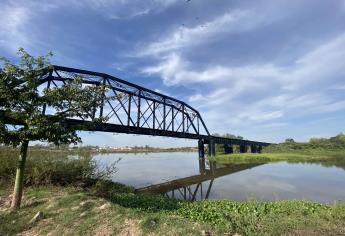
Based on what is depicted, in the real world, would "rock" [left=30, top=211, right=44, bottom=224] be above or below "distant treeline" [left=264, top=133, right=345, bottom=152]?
below

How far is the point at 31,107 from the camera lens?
11469mm

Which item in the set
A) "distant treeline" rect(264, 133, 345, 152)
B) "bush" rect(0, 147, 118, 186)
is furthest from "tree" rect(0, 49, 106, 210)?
"distant treeline" rect(264, 133, 345, 152)

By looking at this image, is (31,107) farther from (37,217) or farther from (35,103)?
(37,217)

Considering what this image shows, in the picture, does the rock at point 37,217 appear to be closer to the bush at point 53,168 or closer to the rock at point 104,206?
the rock at point 104,206

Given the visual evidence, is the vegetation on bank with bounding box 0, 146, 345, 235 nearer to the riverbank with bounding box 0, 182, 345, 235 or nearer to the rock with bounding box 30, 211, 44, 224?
the riverbank with bounding box 0, 182, 345, 235

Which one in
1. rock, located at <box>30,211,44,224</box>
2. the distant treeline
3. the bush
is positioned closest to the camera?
rock, located at <box>30,211,44,224</box>

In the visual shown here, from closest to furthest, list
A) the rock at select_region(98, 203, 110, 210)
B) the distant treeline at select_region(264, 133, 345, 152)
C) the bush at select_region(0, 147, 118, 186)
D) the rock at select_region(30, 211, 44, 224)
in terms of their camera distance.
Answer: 1. the rock at select_region(30, 211, 44, 224)
2. the rock at select_region(98, 203, 110, 210)
3. the bush at select_region(0, 147, 118, 186)
4. the distant treeline at select_region(264, 133, 345, 152)

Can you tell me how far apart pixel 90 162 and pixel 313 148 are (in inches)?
4390

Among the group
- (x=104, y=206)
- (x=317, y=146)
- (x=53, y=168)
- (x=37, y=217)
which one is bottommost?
(x=37, y=217)

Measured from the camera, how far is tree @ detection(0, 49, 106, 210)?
429 inches

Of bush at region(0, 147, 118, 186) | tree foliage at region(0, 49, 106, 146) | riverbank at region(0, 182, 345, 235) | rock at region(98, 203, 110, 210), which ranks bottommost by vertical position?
riverbank at region(0, 182, 345, 235)

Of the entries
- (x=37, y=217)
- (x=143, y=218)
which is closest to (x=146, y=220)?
(x=143, y=218)

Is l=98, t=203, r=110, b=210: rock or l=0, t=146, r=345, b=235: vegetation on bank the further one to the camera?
l=98, t=203, r=110, b=210: rock

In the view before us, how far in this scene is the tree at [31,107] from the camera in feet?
35.7
